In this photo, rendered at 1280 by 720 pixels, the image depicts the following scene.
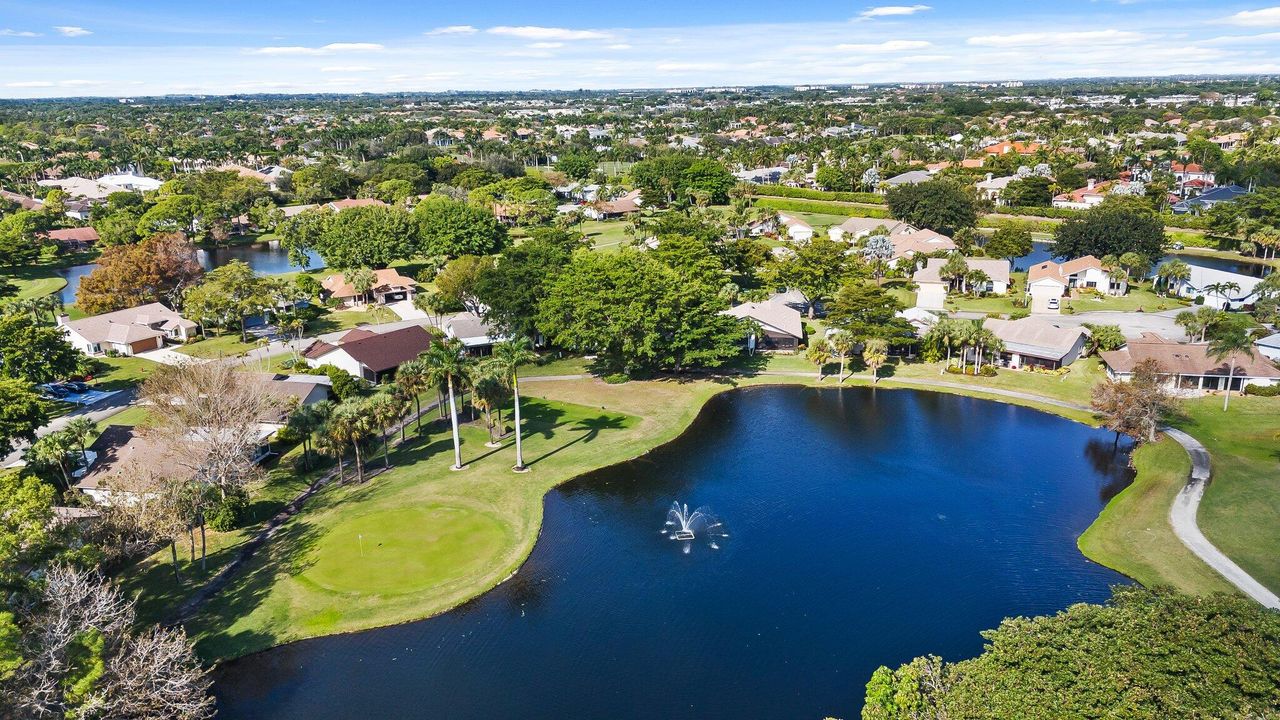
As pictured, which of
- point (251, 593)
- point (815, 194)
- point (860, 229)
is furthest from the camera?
point (815, 194)

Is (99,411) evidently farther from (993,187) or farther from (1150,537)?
(993,187)

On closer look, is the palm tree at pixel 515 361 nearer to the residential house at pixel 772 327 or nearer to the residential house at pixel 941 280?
the residential house at pixel 772 327

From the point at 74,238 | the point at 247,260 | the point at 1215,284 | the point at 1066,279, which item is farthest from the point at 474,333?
the point at 74,238

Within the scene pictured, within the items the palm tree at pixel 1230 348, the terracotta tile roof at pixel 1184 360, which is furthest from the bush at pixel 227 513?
the palm tree at pixel 1230 348

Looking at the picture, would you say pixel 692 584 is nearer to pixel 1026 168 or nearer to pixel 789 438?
pixel 789 438

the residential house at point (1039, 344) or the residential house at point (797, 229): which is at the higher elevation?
the residential house at point (797, 229)

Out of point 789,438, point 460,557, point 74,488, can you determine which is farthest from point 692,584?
point 74,488
